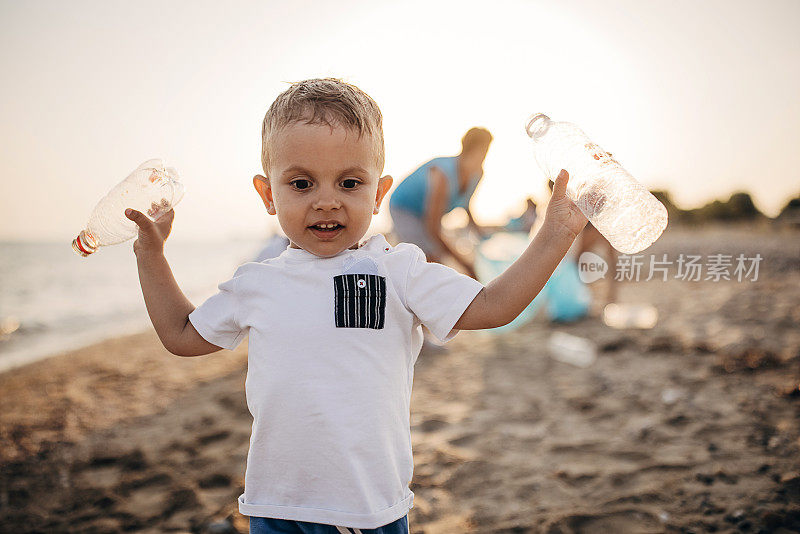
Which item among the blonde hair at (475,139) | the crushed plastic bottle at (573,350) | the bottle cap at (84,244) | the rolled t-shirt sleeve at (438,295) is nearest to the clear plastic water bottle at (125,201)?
the bottle cap at (84,244)

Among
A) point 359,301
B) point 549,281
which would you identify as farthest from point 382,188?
point 549,281

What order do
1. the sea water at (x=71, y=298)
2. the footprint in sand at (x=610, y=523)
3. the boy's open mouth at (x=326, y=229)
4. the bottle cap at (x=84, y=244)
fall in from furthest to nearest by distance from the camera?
the sea water at (x=71, y=298), the footprint in sand at (x=610, y=523), the bottle cap at (x=84, y=244), the boy's open mouth at (x=326, y=229)

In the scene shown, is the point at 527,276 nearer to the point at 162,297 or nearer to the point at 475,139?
the point at 162,297

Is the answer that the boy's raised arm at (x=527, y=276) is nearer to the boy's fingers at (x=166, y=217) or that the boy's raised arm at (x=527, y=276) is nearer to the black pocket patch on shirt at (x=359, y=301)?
the black pocket patch on shirt at (x=359, y=301)

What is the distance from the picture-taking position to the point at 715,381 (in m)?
3.85

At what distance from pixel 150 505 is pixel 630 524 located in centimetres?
224

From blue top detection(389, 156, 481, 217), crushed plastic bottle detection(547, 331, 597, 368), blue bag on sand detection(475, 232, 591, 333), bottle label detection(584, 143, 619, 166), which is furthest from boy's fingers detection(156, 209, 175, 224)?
blue bag on sand detection(475, 232, 591, 333)

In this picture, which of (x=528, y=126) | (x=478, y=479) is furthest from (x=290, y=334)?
(x=478, y=479)

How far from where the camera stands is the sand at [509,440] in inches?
96.3

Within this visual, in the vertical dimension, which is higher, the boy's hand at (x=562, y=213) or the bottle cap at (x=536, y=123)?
the bottle cap at (x=536, y=123)

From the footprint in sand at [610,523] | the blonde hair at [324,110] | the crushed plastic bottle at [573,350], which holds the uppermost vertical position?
the blonde hair at [324,110]

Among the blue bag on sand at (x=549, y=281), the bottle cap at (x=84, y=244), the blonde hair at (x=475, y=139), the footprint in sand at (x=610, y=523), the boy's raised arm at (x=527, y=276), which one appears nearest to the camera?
the boy's raised arm at (x=527, y=276)

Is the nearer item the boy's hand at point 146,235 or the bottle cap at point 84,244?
the boy's hand at point 146,235

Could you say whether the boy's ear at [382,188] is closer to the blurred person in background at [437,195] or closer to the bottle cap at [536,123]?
the bottle cap at [536,123]
